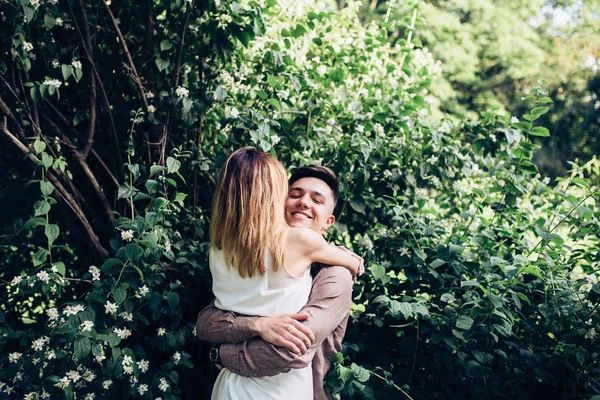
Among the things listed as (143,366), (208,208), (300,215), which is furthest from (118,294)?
(208,208)

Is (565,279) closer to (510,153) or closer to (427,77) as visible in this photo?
(510,153)

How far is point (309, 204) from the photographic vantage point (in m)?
2.54

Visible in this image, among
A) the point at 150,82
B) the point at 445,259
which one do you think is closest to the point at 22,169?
the point at 150,82

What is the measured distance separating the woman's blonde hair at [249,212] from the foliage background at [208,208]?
1.21 feet

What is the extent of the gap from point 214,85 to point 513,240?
69.2 inches

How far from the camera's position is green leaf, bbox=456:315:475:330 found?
2.50 m

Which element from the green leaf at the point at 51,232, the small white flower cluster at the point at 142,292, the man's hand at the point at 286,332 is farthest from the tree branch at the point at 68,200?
the man's hand at the point at 286,332

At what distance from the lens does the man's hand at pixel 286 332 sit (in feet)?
6.74

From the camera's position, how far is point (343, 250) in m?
2.41

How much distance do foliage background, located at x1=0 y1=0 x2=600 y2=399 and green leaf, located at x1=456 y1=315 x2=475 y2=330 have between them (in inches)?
0.6

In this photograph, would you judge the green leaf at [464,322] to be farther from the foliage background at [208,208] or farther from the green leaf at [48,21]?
the green leaf at [48,21]

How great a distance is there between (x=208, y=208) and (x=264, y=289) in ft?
3.97

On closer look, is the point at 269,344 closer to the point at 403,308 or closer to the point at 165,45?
the point at 403,308

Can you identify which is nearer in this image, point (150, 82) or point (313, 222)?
point (313, 222)
